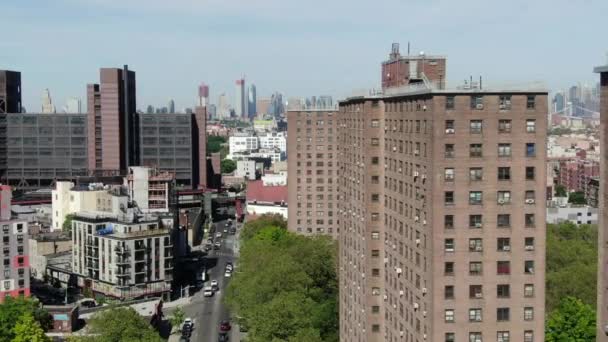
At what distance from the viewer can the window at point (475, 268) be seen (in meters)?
48.1

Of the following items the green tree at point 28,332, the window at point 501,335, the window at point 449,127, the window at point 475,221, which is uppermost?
the window at point 449,127

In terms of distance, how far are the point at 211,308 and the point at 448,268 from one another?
6060cm

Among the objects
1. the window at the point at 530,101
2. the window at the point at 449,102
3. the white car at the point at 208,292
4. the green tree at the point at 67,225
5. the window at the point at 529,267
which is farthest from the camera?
the green tree at the point at 67,225

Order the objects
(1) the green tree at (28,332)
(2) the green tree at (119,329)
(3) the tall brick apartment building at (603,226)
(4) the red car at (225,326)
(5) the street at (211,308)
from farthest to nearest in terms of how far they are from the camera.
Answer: (4) the red car at (225,326) < (5) the street at (211,308) < (1) the green tree at (28,332) < (2) the green tree at (119,329) < (3) the tall brick apartment building at (603,226)

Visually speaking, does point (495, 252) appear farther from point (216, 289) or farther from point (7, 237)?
point (216, 289)

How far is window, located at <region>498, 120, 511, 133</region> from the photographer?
47688 mm

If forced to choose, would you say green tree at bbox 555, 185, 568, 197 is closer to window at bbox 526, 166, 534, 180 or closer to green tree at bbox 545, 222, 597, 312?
green tree at bbox 545, 222, 597, 312

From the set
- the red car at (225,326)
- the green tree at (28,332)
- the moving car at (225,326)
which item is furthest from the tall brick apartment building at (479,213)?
the red car at (225,326)

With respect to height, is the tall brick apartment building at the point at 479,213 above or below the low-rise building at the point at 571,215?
above

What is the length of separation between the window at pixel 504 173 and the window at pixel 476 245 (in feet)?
13.0

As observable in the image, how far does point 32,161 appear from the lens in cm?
17738

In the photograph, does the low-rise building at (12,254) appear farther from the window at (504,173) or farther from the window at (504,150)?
the window at (504,150)

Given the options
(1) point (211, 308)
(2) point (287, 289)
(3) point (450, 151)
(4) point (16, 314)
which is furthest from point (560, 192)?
(3) point (450, 151)

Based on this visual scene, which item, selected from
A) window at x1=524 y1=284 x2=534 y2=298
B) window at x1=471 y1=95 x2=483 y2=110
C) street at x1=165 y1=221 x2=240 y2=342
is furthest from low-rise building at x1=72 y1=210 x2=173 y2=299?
window at x1=471 y1=95 x2=483 y2=110
